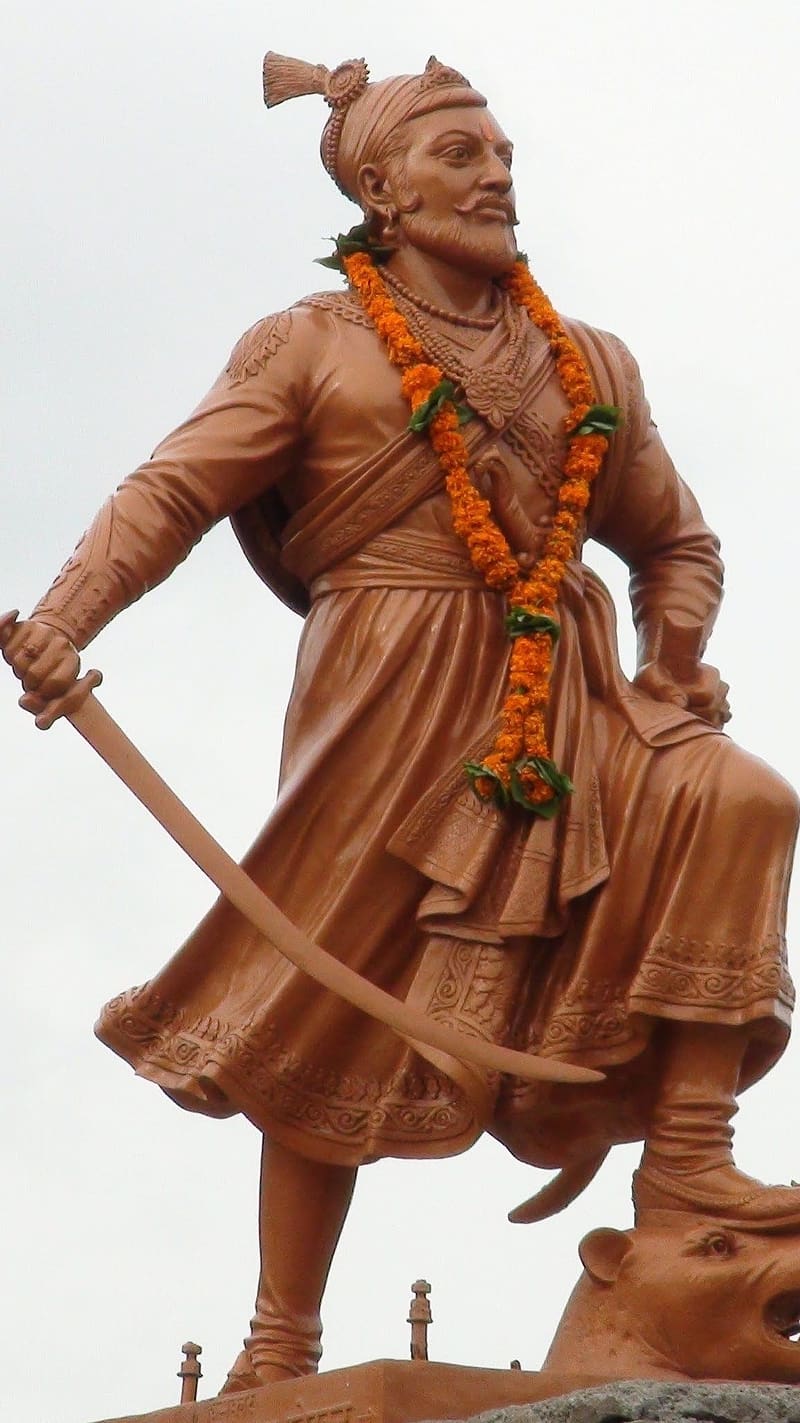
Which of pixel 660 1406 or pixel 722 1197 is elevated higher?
pixel 722 1197

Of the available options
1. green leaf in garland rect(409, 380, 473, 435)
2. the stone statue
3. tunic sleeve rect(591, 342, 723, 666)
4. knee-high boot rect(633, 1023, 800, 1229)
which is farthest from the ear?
knee-high boot rect(633, 1023, 800, 1229)

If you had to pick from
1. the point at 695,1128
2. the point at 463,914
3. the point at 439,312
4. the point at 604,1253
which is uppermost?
the point at 439,312

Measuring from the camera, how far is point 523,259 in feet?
25.6

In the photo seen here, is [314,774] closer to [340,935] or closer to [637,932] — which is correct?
[340,935]

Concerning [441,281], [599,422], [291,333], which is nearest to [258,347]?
[291,333]

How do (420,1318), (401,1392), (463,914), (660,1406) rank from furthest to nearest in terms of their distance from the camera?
(463,914)
(420,1318)
(401,1392)
(660,1406)

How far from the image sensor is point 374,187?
771 centimetres

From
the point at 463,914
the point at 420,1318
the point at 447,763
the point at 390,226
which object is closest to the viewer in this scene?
the point at 420,1318

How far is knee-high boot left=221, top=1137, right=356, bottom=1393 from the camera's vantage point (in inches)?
282

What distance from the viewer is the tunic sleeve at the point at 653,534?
7.75m

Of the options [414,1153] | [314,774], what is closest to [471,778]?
[314,774]

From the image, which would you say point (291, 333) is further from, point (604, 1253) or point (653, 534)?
point (604, 1253)

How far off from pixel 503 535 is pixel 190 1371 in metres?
2.07

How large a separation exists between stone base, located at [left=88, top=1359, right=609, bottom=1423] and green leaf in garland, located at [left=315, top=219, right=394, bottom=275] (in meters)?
2.76
